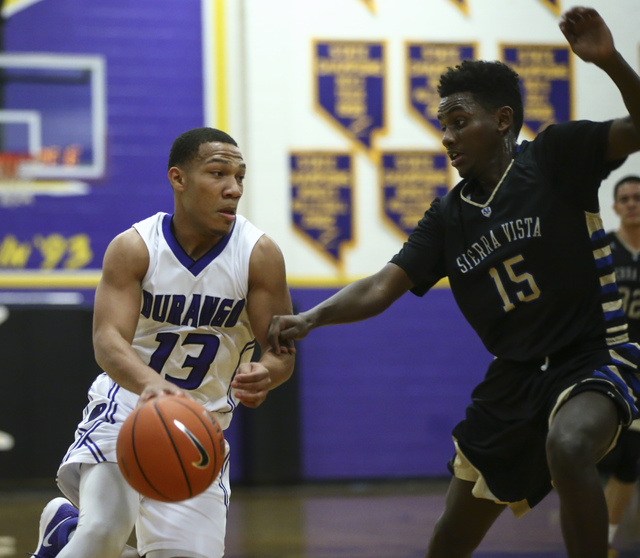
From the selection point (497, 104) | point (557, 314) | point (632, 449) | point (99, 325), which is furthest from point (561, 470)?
point (632, 449)

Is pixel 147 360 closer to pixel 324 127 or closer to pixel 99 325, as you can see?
pixel 99 325

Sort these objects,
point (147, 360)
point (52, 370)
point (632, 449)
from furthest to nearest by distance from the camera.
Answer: point (52, 370) < point (632, 449) < point (147, 360)

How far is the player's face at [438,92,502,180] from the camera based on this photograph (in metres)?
3.39

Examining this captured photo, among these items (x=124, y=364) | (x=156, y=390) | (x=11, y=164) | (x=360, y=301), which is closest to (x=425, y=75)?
(x=11, y=164)

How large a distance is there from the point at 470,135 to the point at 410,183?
16.7 feet

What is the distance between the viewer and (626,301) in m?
5.86

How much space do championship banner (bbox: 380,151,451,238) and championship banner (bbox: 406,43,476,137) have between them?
0.32m

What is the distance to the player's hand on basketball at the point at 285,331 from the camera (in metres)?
3.35

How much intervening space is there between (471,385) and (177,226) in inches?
215

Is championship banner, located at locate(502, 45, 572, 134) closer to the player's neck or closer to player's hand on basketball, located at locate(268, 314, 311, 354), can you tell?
the player's neck

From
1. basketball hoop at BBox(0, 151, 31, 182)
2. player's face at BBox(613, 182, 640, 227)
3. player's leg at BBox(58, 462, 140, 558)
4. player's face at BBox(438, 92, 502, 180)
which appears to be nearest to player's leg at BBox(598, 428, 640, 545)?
player's face at BBox(613, 182, 640, 227)

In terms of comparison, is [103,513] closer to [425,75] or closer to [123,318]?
[123,318]

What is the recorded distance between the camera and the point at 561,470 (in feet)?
9.11

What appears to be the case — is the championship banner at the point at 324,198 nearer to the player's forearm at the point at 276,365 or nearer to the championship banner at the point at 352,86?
the championship banner at the point at 352,86
